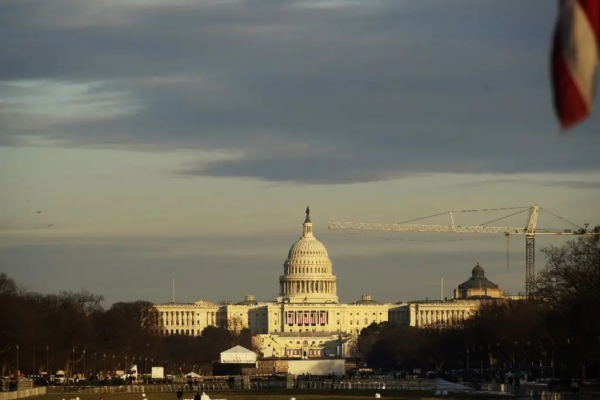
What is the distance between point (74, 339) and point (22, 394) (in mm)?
57742

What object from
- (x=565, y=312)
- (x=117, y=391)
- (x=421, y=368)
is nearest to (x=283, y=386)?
(x=117, y=391)

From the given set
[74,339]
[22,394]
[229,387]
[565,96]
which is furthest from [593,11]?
[74,339]

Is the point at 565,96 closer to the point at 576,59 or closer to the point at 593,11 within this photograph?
the point at 576,59

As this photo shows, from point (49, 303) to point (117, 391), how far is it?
62.5 metres

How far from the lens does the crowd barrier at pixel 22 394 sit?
73806 millimetres

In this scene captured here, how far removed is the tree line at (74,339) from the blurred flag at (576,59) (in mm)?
98572

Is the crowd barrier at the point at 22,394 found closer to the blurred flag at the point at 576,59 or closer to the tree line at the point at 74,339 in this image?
the tree line at the point at 74,339

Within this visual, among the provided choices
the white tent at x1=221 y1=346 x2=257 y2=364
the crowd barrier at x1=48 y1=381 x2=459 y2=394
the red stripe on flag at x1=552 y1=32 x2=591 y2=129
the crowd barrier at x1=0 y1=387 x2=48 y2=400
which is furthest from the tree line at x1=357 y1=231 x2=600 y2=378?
the red stripe on flag at x1=552 y1=32 x2=591 y2=129

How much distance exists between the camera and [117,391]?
312 ft

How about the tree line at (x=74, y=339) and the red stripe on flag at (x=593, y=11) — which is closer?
the red stripe on flag at (x=593, y=11)

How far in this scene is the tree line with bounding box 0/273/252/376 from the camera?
380 feet

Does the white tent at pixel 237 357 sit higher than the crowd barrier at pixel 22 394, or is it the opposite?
the white tent at pixel 237 357

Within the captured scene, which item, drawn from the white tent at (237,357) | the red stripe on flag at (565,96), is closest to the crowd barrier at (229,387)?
the white tent at (237,357)

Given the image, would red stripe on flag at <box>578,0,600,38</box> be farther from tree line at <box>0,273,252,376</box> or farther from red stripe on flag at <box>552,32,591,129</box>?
tree line at <box>0,273,252,376</box>
